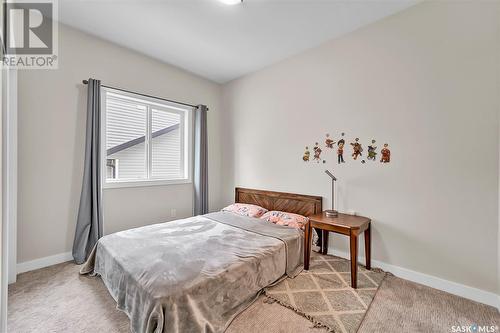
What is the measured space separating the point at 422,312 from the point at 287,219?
4.82 ft

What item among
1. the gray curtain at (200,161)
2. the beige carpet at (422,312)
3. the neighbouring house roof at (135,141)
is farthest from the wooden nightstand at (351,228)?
the neighbouring house roof at (135,141)

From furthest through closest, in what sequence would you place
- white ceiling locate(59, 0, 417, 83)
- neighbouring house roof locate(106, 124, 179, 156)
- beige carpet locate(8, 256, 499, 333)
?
1. neighbouring house roof locate(106, 124, 179, 156)
2. white ceiling locate(59, 0, 417, 83)
3. beige carpet locate(8, 256, 499, 333)

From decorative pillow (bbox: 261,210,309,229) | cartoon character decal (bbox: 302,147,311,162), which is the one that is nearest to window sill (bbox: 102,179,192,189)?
decorative pillow (bbox: 261,210,309,229)

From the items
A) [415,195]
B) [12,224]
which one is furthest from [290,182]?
[12,224]

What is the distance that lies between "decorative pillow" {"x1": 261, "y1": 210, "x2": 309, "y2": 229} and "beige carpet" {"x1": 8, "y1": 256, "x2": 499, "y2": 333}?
100cm

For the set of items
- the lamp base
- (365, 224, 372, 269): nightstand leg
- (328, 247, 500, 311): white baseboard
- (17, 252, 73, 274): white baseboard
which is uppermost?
the lamp base

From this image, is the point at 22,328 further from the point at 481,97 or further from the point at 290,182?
the point at 481,97

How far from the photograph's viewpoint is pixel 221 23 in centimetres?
248

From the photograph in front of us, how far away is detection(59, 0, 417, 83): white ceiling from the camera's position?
2.22 metres

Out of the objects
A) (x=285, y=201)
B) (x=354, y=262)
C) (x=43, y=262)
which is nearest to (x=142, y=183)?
(x=43, y=262)

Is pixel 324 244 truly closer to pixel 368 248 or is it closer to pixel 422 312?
pixel 368 248

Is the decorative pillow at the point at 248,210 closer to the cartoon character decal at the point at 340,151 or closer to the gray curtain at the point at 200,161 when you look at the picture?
the gray curtain at the point at 200,161

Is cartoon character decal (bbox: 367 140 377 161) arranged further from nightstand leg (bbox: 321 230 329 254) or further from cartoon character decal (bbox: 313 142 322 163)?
nightstand leg (bbox: 321 230 329 254)

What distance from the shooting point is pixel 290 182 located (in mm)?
3195
